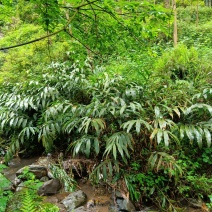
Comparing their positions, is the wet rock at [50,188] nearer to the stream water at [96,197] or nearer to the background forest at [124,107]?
the stream water at [96,197]

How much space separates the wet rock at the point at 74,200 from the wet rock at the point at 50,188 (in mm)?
255

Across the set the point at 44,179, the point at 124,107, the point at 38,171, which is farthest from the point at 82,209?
the point at 124,107

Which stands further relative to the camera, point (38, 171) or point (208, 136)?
point (38, 171)

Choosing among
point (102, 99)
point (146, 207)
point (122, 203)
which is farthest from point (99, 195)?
point (102, 99)

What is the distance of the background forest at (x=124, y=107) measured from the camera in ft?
5.88

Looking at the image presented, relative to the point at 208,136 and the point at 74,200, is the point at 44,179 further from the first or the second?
the point at 208,136

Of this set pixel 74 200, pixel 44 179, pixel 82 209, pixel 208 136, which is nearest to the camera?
pixel 208 136

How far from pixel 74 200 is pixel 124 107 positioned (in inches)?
48.6

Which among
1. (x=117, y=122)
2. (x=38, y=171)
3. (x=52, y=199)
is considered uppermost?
(x=117, y=122)

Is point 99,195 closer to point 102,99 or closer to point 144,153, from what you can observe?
point 144,153

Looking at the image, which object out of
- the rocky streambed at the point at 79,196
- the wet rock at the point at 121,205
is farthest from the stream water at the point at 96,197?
the wet rock at the point at 121,205

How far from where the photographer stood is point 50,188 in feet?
9.40

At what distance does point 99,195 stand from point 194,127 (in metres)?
1.38

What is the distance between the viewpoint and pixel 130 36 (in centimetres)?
190
